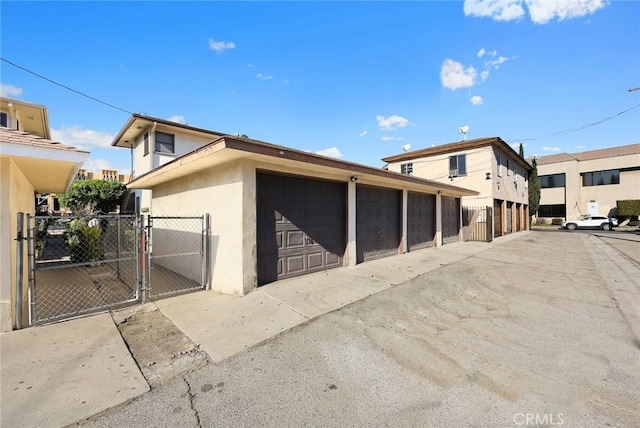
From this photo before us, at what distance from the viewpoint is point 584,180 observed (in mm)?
31766

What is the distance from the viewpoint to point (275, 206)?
5984 millimetres

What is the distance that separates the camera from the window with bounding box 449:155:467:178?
1814 centimetres

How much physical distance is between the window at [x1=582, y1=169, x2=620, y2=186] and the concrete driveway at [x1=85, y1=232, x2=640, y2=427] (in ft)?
121

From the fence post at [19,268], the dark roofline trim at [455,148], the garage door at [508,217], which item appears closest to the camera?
the fence post at [19,268]

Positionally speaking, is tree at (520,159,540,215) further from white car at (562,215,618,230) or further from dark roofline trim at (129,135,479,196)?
dark roofline trim at (129,135,479,196)

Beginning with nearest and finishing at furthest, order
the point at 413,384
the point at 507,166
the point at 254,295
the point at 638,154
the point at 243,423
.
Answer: the point at 243,423
the point at 413,384
the point at 254,295
the point at 507,166
the point at 638,154

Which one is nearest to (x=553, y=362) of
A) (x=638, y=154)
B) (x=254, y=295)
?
(x=254, y=295)

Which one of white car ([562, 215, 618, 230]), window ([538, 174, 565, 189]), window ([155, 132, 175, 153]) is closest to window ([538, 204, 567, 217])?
window ([538, 174, 565, 189])

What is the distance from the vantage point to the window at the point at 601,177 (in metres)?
29.5

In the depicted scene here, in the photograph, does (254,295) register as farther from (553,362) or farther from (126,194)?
(126,194)

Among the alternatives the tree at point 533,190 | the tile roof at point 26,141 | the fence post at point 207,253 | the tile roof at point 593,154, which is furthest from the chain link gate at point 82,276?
the tile roof at point 593,154

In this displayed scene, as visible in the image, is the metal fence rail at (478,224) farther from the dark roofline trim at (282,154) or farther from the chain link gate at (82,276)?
the chain link gate at (82,276)

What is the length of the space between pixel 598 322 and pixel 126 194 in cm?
2141

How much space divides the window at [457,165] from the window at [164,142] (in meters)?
17.6
